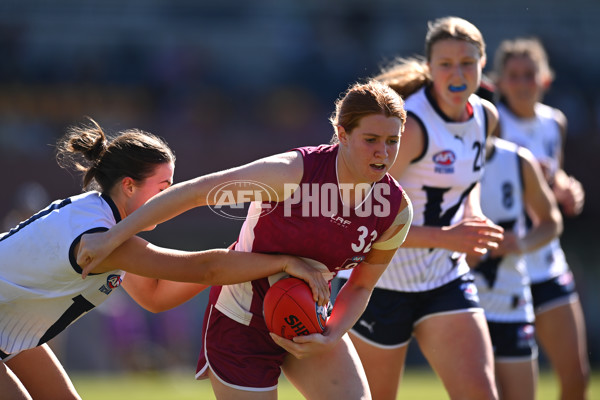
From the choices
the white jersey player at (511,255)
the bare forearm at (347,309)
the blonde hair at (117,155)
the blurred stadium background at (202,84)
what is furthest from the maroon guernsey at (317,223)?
the blurred stadium background at (202,84)

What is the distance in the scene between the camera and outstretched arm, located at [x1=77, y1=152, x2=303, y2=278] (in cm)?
367

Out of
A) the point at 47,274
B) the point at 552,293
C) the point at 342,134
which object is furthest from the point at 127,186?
the point at 552,293

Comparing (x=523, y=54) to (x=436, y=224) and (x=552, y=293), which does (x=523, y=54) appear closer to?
(x=552, y=293)

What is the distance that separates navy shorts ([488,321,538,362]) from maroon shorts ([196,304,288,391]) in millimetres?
1954

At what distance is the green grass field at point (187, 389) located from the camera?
952 cm

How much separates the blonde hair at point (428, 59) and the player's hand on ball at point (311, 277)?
139cm

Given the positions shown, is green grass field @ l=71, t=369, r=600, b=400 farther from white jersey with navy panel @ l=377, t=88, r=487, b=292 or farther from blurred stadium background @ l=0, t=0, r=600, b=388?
white jersey with navy panel @ l=377, t=88, r=487, b=292

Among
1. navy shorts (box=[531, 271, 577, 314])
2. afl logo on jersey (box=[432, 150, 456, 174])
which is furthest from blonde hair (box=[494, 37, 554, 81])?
afl logo on jersey (box=[432, 150, 456, 174])

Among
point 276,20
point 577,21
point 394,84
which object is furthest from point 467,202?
point 577,21

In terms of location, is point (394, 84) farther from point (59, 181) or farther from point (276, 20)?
point (276, 20)

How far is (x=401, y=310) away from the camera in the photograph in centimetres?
465

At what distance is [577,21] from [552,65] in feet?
9.83

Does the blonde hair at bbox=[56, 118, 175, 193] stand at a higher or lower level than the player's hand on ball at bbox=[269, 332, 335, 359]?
higher

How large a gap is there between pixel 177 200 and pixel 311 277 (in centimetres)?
69
